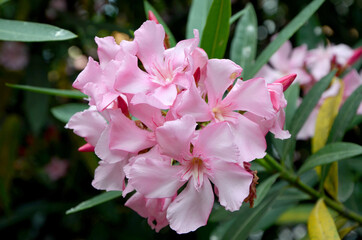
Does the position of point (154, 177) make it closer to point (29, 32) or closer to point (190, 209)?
point (190, 209)

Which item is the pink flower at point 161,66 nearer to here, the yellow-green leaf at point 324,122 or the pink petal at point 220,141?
the pink petal at point 220,141

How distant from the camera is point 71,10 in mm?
2219

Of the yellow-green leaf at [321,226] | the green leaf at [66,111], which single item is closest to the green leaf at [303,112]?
the yellow-green leaf at [321,226]

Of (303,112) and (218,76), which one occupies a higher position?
(218,76)

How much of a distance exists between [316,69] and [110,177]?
0.80 meters

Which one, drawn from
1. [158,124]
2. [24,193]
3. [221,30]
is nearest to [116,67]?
[158,124]

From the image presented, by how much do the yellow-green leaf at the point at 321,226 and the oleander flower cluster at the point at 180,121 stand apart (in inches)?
7.6

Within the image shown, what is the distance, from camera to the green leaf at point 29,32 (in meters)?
0.77

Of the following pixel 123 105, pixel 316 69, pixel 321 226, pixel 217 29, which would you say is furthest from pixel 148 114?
pixel 316 69

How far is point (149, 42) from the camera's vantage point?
2.21 feet

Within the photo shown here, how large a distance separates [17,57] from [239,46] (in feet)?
4.27

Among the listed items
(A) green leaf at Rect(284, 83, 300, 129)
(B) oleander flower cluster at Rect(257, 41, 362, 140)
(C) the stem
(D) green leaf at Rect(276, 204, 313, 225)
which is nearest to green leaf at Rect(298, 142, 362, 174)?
(C) the stem

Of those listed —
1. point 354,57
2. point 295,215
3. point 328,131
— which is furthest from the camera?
point 295,215

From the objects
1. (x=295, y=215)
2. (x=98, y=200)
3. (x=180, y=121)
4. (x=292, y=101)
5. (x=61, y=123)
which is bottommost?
(x=61, y=123)
